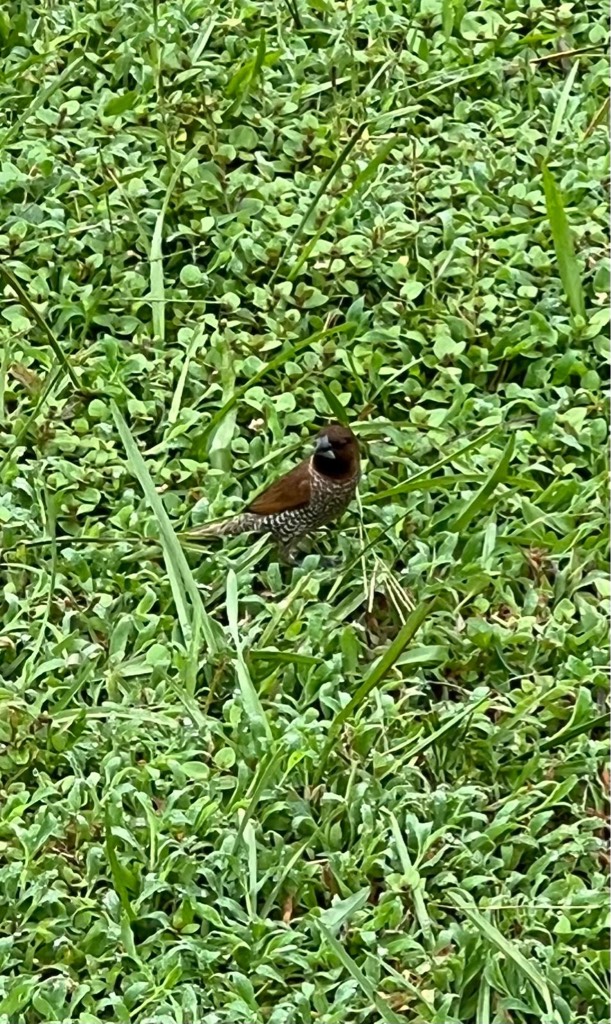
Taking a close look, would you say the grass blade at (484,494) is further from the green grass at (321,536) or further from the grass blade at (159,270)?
the grass blade at (159,270)

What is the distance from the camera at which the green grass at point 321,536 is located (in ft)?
12.4

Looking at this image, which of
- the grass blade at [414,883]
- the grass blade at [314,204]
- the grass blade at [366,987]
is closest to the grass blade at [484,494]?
the grass blade at [414,883]

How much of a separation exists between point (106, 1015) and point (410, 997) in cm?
56

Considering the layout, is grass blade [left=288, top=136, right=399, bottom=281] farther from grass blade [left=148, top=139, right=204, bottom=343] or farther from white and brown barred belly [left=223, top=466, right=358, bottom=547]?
white and brown barred belly [left=223, top=466, right=358, bottom=547]

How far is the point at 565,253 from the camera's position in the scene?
537 cm

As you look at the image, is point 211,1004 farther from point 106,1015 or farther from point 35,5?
point 35,5

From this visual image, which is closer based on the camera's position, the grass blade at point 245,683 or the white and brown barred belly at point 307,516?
the grass blade at point 245,683

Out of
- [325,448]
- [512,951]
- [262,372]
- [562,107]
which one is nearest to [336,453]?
[325,448]

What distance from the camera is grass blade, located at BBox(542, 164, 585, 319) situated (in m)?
5.35

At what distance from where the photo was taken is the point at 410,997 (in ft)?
12.0

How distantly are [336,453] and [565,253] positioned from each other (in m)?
1.06

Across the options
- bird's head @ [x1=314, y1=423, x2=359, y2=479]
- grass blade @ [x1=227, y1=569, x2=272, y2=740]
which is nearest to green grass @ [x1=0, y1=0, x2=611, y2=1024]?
grass blade @ [x1=227, y1=569, x2=272, y2=740]

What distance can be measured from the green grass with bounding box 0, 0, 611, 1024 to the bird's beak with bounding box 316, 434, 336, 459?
0.17 metres

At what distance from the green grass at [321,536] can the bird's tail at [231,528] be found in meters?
0.05
